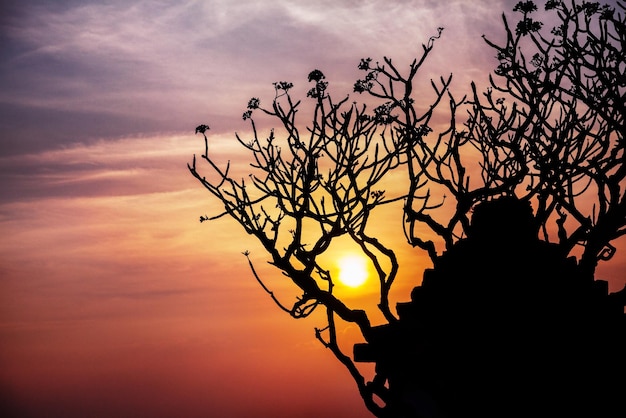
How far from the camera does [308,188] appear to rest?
12352 millimetres

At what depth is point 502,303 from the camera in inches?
385

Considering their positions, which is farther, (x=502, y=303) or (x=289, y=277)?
(x=289, y=277)

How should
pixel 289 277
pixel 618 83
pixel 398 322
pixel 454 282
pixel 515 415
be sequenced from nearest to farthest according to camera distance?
1. pixel 515 415
2. pixel 454 282
3. pixel 398 322
4. pixel 289 277
5. pixel 618 83

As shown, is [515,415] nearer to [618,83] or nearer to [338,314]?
[338,314]

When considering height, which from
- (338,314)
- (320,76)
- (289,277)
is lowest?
(338,314)

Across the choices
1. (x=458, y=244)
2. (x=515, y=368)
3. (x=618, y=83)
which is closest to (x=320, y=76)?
(x=458, y=244)

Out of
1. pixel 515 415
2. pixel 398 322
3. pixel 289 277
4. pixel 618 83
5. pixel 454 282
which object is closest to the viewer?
pixel 515 415

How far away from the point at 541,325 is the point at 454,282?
1371 mm

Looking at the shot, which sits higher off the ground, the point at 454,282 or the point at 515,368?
the point at 454,282

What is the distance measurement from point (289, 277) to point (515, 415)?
436 cm

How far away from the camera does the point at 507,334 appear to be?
9.57 metres

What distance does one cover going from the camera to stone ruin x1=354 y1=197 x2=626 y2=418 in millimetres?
9344

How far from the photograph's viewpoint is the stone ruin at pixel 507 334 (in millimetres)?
9344

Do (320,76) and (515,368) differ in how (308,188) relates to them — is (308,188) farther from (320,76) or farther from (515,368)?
(515,368)
